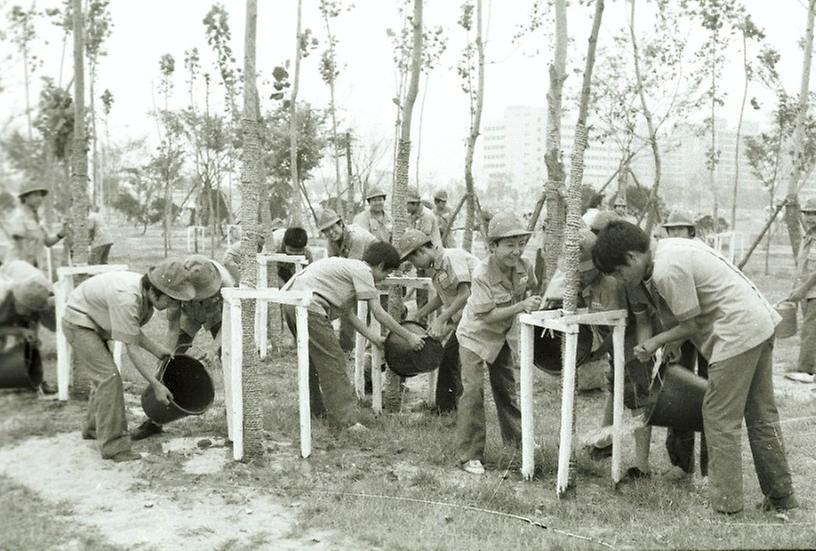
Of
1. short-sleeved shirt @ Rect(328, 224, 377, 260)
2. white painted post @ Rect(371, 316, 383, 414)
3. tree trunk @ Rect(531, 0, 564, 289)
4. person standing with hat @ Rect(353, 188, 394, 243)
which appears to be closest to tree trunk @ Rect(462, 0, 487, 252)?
person standing with hat @ Rect(353, 188, 394, 243)

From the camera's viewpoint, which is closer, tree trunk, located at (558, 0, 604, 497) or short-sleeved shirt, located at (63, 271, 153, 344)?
tree trunk, located at (558, 0, 604, 497)

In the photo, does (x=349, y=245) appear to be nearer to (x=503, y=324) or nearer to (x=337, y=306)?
(x=337, y=306)

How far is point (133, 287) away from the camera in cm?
508

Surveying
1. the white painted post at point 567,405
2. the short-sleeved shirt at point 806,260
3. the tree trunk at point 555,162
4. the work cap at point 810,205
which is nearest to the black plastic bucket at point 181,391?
the white painted post at point 567,405

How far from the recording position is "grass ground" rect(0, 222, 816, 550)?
3963mm

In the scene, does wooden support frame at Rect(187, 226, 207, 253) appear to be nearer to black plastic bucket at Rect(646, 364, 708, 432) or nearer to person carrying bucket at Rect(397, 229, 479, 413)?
person carrying bucket at Rect(397, 229, 479, 413)

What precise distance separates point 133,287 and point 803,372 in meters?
6.76

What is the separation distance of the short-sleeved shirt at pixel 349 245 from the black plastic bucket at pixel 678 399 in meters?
3.86

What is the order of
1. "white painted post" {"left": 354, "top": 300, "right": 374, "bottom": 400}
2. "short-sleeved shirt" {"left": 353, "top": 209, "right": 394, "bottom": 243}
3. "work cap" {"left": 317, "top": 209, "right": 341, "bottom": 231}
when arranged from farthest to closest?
"short-sleeved shirt" {"left": 353, "top": 209, "right": 394, "bottom": 243}
"work cap" {"left": 317, "top": 209, "right": 341, "bottom": 231}
"white painted post" {"left": 354, "top": 300, "right": 374, "bottom": 400}

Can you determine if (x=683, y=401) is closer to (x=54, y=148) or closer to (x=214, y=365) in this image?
(x=54, y=148)

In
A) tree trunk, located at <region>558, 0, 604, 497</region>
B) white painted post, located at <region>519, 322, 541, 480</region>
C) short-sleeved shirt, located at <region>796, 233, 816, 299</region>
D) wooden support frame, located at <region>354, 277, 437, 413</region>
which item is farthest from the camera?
short-sleeved shirt, located at <region>796, 233, 816, 299</region>

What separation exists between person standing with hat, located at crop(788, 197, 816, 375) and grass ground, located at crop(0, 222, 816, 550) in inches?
68.7

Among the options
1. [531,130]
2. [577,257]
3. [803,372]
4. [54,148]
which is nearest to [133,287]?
[577,257]

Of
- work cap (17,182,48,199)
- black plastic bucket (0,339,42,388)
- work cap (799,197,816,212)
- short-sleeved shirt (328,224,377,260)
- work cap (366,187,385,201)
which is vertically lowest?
short-sleeved shirt (328,224,377,260)
